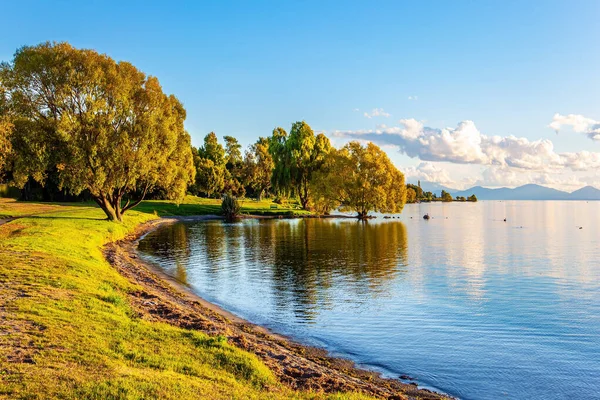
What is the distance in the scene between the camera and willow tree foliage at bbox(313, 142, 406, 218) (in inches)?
3656

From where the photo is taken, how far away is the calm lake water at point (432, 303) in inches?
595

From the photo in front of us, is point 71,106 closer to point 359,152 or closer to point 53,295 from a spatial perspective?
point 53,295

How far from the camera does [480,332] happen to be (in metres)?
19.3

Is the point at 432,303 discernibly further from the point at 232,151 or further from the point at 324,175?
the point at 232,151

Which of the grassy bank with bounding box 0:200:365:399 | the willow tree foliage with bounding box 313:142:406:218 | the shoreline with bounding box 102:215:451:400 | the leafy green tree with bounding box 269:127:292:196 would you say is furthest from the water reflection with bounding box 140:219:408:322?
the leafy green tree with bounding box 269:127:292:196

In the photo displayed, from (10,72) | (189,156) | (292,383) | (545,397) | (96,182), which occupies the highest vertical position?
(10,72)

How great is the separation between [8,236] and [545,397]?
35121 millimetres

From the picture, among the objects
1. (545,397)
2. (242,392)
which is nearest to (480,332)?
(545,397)

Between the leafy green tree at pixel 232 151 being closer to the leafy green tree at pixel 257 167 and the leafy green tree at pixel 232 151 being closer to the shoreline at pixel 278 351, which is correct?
the leafy green tree at pixel 257 167

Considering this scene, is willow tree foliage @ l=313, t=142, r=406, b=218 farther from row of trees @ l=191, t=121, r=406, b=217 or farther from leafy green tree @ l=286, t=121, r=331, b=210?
leafy green tree @ l=286, t=121, r=331, b=210

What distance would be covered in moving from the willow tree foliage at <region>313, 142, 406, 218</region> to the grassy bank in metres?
76.0

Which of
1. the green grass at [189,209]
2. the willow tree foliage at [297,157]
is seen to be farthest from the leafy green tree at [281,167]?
the green grass at [189,209]

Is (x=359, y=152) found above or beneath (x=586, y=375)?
above

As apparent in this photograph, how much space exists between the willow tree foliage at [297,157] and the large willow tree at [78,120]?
53838mm
